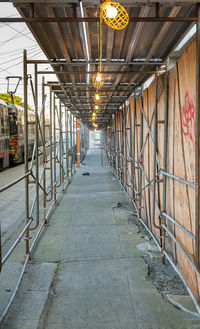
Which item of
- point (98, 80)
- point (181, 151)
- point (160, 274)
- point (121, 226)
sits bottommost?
point (160, 274)

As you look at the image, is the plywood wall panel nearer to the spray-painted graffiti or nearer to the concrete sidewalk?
the spray-painted graffiti

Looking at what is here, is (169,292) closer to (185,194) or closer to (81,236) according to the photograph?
(185,194)

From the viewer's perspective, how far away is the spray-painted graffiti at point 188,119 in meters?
3.72

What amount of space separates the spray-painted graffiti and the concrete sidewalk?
2.22 m

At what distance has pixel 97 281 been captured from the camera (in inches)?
168

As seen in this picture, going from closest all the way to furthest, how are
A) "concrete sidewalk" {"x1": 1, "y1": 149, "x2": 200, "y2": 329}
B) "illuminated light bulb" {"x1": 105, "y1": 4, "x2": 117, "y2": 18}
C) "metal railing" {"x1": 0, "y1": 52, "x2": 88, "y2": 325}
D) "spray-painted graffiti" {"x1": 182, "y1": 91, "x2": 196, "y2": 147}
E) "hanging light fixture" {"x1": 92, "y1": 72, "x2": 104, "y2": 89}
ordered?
"illuminated light bulb" {"x1": 105, "y1": 4, "x2": 117, "y2": 18}
"concrete sidewalk" {"x1": 1, "y1": 149, "x2": 200, "y2": 329}
"spray-painted graffiti" {"x1": 182, "y1": 91, "x2": 196, "y2": 147}
"metal railing" {"x1": 0, "y1": 52, "x2": 88, "y2": 325}
"hanging light fixture" {"x1": 92, "y1": 72, "x2": 104, "y2": 89}

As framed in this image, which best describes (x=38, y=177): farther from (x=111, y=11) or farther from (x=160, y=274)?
(x=111, y=11)

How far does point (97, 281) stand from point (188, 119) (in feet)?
9.01

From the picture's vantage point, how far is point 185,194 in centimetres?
410

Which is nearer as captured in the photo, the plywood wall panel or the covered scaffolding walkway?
the covered scaffolding walkway

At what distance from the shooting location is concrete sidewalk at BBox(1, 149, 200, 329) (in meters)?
3.33

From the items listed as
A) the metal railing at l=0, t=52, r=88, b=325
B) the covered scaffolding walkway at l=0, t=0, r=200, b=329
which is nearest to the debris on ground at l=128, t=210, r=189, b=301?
the covered scaffolding walkway at l=0, t=0, r=200, b=329

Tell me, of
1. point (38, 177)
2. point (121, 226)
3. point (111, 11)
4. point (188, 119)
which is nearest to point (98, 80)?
point (188, 119)

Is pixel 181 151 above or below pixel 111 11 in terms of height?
below
